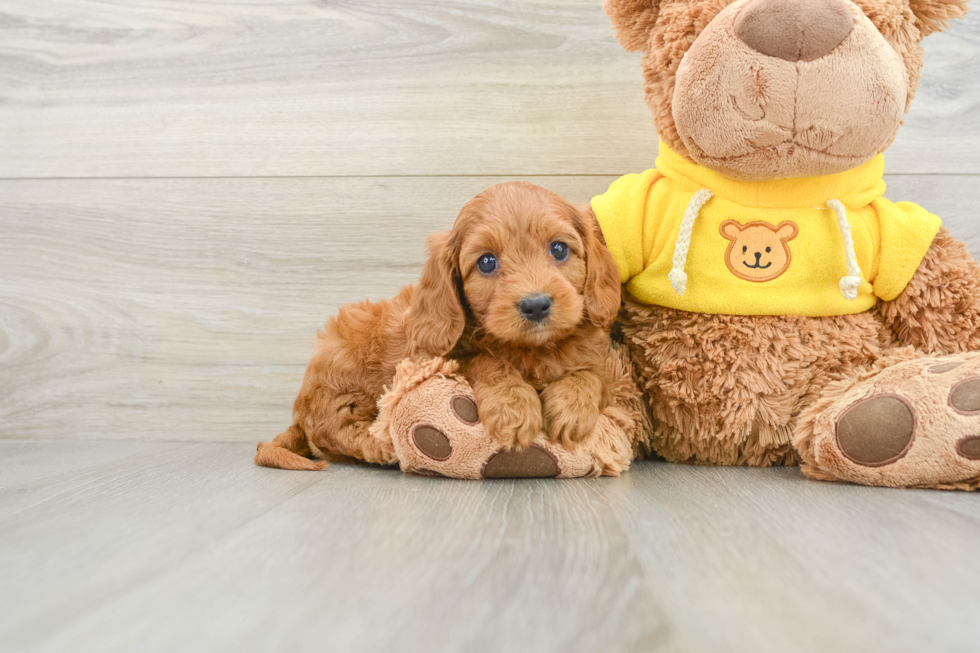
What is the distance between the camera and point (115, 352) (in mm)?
1723

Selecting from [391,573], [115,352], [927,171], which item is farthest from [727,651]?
[115,352]

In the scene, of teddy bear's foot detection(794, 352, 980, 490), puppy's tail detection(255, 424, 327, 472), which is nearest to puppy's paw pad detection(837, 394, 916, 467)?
teddy bear's foot detection(794, 352, 980, 490)

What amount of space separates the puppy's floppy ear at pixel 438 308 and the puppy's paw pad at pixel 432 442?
0.44ft

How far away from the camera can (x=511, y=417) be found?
1.06m

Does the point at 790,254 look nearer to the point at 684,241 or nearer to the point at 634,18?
the point at 684,241

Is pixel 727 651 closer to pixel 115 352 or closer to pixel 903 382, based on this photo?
pixel 903 382

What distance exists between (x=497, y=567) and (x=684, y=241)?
676 millimetres

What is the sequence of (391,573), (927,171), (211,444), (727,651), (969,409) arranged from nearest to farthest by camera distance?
(727,651) → (391,573) → (969,409) → (927,171) → (211,444)

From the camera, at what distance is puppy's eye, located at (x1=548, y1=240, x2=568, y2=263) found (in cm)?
112

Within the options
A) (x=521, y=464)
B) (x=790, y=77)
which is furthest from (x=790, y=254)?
(x=521, y=464)

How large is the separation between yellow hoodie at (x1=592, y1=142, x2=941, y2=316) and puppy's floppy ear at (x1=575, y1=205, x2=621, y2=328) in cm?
10

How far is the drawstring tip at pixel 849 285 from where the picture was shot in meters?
1.10

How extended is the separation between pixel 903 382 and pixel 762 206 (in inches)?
14.1

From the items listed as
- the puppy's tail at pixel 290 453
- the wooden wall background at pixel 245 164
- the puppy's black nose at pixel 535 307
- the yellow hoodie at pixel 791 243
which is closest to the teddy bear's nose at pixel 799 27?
the yellow hoodie at pixel 791 243
